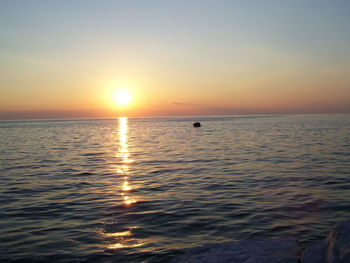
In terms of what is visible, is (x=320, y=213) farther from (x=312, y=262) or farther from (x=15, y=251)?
(x=15, y=251)

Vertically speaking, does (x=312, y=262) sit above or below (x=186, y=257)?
above

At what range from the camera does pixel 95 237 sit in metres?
8.61

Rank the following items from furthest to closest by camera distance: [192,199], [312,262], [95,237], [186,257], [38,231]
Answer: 1. [192,199]
2. [38,231]
3. [95,237]
4. [186,257]
5. [312,262]

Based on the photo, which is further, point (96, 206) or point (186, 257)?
point (96, 206)

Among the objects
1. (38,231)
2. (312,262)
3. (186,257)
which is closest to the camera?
(312,262)

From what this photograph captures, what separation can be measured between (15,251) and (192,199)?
22.5 ft

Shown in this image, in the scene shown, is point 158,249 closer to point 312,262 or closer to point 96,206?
point 312,262

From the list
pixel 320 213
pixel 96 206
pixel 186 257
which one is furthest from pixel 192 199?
pixel 186 257

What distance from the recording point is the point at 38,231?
9180 millimetres

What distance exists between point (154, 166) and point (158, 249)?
46.6 ft

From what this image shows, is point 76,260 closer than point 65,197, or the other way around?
point 76,260

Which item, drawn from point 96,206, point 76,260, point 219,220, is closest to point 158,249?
point 76,260

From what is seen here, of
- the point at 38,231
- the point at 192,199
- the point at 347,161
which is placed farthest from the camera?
the point at 347,161

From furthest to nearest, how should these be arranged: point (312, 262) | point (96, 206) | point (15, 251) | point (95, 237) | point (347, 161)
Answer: point (347, 161) < point (96, 206) < point (95, 237) < point (15, 251) < point (312, 262)
